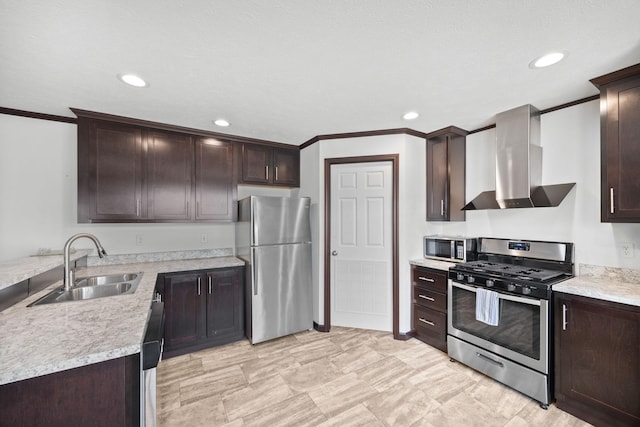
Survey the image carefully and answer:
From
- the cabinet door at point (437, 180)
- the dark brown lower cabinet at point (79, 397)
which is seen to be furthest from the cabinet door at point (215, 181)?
the cabinet door at point (437, 180)

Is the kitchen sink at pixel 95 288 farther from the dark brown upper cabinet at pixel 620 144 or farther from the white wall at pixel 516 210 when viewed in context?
the dark brown upper cabinet at pixel 620 144

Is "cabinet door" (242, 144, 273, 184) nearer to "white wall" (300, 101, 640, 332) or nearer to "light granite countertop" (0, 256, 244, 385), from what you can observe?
"white wall" (300, 101, 640, 332)

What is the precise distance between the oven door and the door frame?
24.3 inches

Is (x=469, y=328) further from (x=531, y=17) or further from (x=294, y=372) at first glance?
(x=531, y=17)

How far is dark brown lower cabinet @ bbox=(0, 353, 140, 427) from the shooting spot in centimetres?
98

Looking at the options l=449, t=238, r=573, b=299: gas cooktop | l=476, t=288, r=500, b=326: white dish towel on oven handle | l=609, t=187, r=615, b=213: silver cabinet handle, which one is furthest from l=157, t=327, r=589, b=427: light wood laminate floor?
l=609, t=187, r=615, b=213: silver cabinet handle

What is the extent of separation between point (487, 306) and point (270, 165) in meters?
2.80

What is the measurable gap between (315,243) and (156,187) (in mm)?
1885

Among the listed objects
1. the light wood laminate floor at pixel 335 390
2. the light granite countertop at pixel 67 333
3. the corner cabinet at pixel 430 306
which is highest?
the light granite countertop at pixel 67 333

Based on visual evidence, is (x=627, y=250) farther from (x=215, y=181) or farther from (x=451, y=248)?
(x=215, y=181)

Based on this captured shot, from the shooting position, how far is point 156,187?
9.45 feet

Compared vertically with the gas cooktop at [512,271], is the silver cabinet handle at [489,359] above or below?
below

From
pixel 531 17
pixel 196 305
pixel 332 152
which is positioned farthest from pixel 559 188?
pixel 196 305

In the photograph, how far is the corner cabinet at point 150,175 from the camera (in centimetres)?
259
